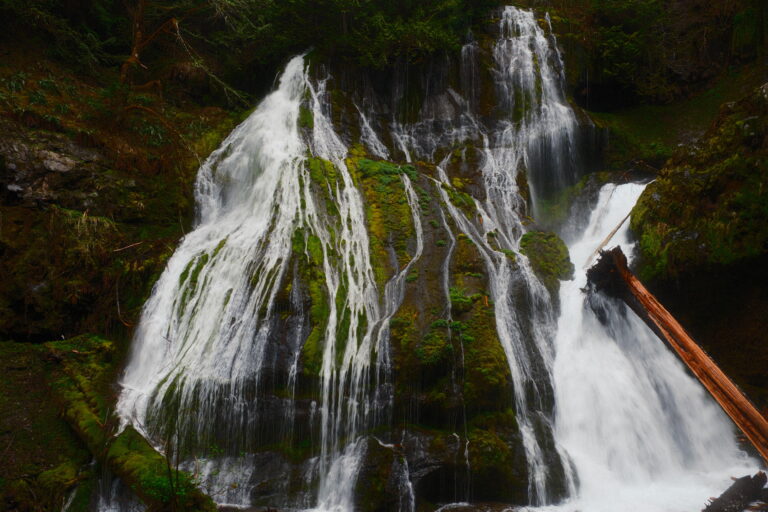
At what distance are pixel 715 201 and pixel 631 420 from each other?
3.96 meters

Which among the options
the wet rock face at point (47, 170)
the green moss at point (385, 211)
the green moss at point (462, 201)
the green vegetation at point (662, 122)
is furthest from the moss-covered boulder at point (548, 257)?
the wet rock face at point (47, 170)

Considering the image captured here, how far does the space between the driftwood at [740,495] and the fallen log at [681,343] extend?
39.5 inches

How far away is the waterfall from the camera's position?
232 inches

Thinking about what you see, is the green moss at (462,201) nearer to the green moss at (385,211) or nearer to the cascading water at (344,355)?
the cascading water at (344,355)

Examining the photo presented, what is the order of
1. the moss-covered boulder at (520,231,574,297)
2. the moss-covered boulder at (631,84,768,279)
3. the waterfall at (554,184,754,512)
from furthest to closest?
the moss-covered boulder at (520,231,574,297) → the moss-covered boulder at (631,84,768,279) → the waterfall at (554,184,754,512)

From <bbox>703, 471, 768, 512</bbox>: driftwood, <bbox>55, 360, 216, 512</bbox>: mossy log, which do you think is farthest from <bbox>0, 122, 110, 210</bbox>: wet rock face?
<bbox>703, 471, 768, 512</bbox>: driftwood

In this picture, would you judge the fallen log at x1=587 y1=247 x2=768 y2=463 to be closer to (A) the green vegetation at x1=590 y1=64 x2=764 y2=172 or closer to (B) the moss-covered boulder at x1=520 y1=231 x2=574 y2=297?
(B) the moss-covered boulder at x1=520 y1=231 x2=574 y2=297

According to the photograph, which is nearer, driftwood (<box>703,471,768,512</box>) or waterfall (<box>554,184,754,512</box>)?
driftwood (<box>703,471,768,512</box>)

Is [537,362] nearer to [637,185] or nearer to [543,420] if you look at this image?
[543,420]

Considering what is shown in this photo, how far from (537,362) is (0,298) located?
9.19 m

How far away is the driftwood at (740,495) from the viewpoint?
16.9 feet

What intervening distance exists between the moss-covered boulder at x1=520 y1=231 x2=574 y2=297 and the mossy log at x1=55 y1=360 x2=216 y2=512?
669cm

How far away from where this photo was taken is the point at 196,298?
7.44 m

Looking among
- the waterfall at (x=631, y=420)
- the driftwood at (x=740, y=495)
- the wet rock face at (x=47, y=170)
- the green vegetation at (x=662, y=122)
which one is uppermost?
the green vegetation at (x=662, y=122)
